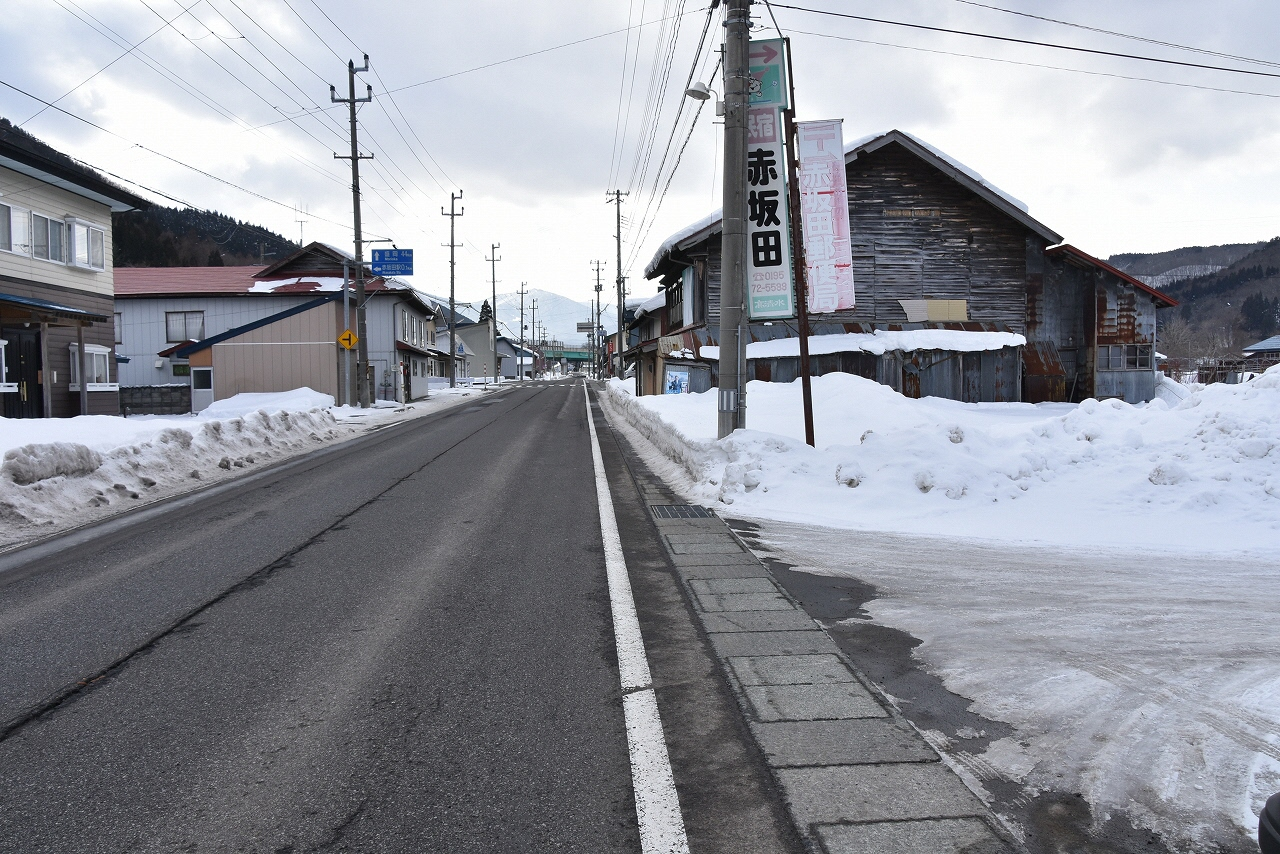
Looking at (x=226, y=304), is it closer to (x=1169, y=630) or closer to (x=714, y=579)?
(x=714, y=579)

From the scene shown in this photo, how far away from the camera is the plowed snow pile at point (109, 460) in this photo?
315 inches

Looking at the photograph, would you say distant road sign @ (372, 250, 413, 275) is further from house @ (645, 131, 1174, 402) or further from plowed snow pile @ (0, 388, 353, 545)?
plowed snow pile @ (0, 388, 353, 545)

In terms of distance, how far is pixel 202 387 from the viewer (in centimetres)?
3183

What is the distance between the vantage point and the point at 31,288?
1964cm

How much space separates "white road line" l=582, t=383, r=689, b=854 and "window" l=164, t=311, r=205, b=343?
40.7m

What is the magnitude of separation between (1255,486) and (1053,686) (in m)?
5.73

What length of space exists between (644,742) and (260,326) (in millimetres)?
32955

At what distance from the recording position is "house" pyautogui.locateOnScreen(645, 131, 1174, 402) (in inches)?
859

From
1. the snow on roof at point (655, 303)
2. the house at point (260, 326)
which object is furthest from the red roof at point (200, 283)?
the snow on roof at point (655, 303)

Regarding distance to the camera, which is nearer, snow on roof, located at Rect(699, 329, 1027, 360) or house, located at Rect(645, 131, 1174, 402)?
snow on roof, located at Rect(699, 329, 1027, 360)

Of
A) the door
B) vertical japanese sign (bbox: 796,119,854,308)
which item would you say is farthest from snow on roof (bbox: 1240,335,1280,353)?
the door

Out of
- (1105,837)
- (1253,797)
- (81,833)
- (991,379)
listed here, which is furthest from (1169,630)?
(991,379)

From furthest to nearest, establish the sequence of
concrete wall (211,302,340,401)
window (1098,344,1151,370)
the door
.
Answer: concrete wall (211,302,340,401) < the door < window (1098,344,1151,370)

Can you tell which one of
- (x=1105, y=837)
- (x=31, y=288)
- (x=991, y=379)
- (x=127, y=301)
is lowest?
(x=1105, y=837)
